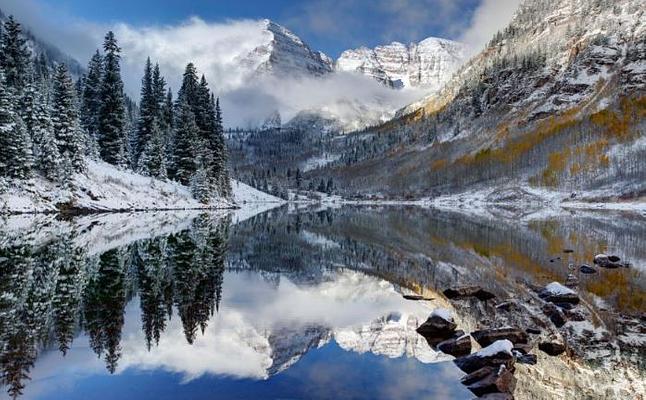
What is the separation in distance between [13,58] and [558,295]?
248 feet

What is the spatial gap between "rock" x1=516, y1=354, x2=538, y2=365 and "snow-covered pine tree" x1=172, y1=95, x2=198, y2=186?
82.7 m

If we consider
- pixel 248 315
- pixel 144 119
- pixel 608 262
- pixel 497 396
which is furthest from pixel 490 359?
pixel 144 119

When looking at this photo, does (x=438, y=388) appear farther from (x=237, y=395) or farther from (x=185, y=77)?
(x=185, y=77)

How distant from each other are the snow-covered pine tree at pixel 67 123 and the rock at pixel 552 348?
6371 cm

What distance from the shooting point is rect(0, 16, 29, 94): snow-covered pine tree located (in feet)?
226

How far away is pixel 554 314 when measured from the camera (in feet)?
65.4

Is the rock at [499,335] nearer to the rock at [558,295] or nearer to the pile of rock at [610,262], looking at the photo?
the rock at [558,295]

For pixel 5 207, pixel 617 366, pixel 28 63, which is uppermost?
pixel 28 63

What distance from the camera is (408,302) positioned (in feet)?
75.3

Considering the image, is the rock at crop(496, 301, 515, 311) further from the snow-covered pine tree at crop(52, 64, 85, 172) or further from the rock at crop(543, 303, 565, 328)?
the snow-covered pine tree at crop(52, 64, 85, 172)

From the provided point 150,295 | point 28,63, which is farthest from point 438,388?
point 28,63

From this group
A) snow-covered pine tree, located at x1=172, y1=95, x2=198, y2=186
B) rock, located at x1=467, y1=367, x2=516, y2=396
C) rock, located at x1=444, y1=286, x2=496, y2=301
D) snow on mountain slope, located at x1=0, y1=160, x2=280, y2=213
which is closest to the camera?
rock, located at x1=467, y1=367, x2=516, y2=396

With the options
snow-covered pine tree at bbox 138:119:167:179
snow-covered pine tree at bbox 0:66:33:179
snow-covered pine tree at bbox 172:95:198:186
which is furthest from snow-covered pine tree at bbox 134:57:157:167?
snow-covered pine tree at bbox 0:66:33:179

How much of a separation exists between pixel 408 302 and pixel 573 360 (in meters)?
8.60
